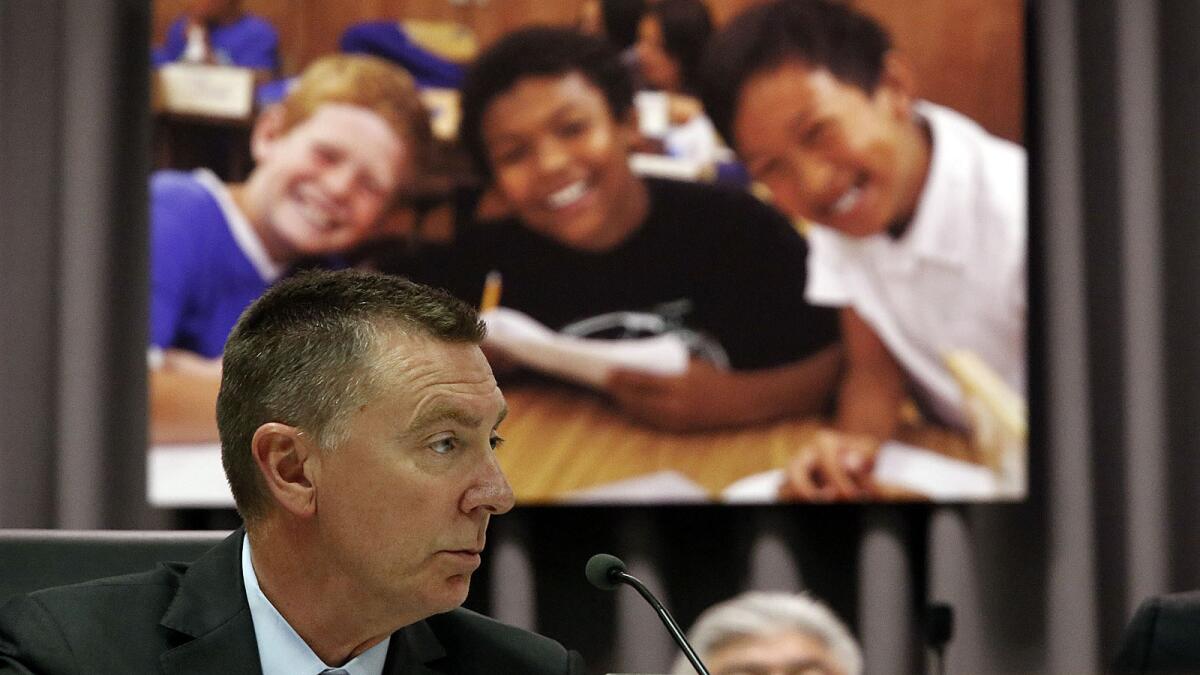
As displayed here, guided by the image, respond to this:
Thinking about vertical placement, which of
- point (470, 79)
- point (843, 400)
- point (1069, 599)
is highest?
point (470, 79)

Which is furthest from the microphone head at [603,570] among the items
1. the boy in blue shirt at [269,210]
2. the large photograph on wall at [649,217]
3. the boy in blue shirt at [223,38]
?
the boy in blue shirt at [223,38]

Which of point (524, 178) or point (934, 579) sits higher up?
point (524, 178)

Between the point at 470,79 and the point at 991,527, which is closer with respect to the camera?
the point at 470,79

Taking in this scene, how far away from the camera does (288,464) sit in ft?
4.48

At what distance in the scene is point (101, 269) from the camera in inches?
133

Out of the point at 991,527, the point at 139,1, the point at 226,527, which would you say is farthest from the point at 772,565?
the point at 139,1

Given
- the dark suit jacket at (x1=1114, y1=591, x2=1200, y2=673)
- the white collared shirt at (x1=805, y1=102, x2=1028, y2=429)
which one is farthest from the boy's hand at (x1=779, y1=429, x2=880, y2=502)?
the dark suit jacket at (x1=1114, y1=591, x2=1200, y2=673)

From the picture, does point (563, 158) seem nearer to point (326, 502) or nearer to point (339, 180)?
point (339, 180)

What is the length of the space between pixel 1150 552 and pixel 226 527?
2.35 meters

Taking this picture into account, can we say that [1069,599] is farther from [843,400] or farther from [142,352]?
[142,352]

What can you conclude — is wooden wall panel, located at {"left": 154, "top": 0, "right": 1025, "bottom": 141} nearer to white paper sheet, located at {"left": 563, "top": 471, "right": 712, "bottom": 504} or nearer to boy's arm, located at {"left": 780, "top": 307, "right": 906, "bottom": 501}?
boy's arm, located at {"left": 780, "top": 307, "right": 906, "bottom": 501}

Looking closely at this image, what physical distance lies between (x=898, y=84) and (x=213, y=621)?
2.70 metres

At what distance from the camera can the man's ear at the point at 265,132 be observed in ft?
11.1

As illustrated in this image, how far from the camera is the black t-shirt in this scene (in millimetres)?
3482
